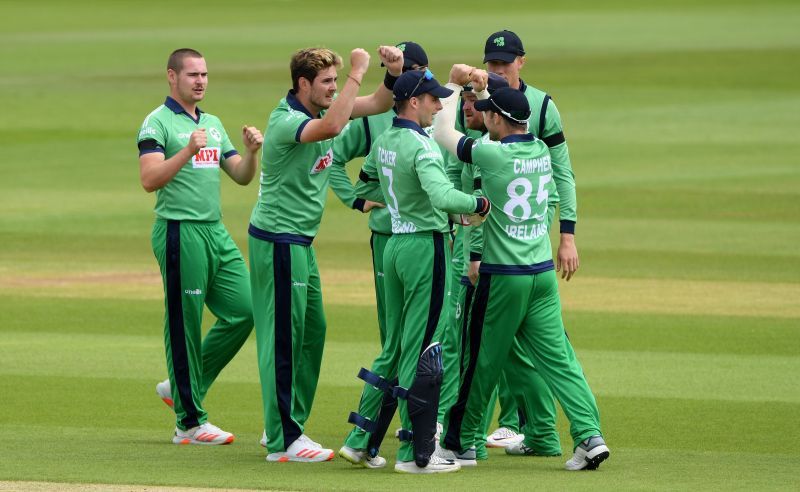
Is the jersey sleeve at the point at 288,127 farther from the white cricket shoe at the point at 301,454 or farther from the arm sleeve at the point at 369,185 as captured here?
the white cricket shoe at the point at 301,454

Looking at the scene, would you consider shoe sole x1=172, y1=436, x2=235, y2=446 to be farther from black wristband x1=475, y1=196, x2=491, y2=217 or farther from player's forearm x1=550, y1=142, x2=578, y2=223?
player's forearm x1=550, y1=142, x2=578, y2=223

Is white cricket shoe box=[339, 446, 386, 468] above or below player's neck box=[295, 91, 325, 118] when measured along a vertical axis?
below

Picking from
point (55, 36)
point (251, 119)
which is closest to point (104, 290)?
point (251, 119)

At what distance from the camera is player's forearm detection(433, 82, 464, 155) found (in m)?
8.03

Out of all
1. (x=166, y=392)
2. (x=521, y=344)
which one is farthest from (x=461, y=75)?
(x=166, y=392)

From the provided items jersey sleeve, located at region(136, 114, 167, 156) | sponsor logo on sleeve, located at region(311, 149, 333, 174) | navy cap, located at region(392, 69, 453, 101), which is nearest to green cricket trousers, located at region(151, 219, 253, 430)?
jersey sleeve, located at region(136, 114, 167, 156)

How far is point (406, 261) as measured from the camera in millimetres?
7875

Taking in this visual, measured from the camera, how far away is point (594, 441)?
25.4 ft

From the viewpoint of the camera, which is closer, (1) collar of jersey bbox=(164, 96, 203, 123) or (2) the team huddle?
(2) the team huddle

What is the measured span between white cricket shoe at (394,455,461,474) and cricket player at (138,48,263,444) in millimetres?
1374

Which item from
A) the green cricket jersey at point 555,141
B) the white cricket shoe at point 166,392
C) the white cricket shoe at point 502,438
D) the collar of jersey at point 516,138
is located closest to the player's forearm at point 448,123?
the collar of jersey at point 516,138

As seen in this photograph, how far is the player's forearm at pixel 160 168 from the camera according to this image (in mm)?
8445

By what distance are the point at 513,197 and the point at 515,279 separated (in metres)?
0.42

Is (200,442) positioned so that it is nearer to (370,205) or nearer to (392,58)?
(370,205)
